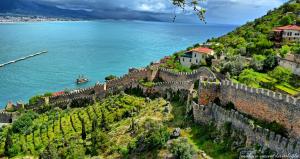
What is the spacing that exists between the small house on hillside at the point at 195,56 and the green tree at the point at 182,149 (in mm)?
25839

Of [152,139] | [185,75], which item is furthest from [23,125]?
[152,139]

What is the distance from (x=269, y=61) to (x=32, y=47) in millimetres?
121940

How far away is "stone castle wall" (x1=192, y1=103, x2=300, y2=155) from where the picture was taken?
19.5 meters

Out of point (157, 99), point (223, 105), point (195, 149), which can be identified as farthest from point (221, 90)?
point (157, 99)

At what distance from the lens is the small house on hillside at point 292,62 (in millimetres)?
37338

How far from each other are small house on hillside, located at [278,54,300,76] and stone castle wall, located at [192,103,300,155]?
14093 mm

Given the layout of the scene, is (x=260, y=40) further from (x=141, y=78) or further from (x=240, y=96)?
(x=240, y=96)

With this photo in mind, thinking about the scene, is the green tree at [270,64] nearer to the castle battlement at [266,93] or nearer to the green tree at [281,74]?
the green tree at [281,74]

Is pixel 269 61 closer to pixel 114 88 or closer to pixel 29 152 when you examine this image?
pixel 114 88

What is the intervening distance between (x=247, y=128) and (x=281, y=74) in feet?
46.8

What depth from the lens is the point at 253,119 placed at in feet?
78.8

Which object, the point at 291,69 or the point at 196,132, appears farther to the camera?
the point at 291,69

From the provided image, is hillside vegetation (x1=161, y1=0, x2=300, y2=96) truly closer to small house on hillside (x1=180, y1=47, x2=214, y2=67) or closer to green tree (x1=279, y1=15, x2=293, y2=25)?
green tree (x1=279, y1=15, x2=293, y2=25)

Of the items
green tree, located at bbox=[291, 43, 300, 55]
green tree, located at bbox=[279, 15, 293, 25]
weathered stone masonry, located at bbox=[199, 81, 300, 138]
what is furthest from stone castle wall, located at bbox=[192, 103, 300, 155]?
green tree, located at bbox=[279, 15, 293, 25]
